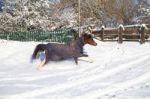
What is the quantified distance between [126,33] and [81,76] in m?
12.7

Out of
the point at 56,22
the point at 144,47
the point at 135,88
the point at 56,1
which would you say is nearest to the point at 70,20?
the point at 56,22

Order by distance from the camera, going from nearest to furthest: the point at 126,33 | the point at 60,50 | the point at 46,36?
the point at 60,50
the point at 126,33
the point at 46,36

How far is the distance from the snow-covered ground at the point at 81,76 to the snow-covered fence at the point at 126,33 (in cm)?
254

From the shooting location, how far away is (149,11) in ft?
145

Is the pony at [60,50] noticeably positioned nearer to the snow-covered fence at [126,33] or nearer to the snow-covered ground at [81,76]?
the snow-covered ground at [81,76]

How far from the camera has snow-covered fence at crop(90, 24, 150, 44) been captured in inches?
950

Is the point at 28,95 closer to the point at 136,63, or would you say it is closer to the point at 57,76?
the point at 57,76

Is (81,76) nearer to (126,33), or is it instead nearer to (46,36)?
(126,33)

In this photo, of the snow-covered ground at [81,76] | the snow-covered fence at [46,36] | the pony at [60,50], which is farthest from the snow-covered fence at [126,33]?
the pony at [60,50]

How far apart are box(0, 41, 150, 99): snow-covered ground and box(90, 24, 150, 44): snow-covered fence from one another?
2.54 metres

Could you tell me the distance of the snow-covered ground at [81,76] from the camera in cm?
1070

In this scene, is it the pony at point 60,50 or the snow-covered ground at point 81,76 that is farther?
the pony at point 60,50

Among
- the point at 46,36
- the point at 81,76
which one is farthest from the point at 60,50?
the point at 46,36

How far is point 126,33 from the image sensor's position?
85.7 feet
